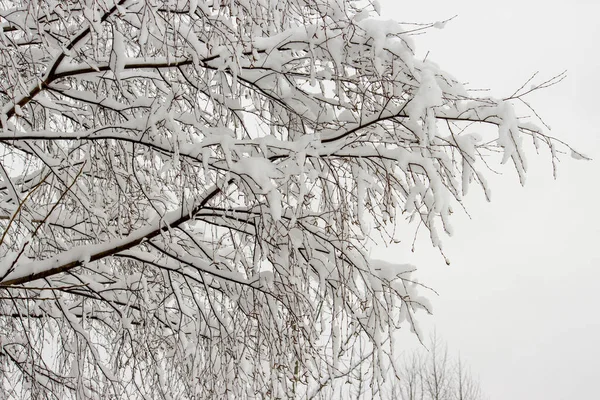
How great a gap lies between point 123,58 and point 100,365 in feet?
5.95

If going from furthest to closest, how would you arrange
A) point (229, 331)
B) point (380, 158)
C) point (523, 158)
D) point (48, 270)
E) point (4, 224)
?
point (4, 224)
point (229, 331)
point (48, 270)
point (380, 158)
point (523, 158)

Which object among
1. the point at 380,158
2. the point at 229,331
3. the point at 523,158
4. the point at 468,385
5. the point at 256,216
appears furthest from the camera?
the point at 468,385

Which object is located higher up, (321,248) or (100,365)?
(321,248)

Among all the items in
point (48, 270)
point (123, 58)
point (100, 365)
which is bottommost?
point (100, 365)

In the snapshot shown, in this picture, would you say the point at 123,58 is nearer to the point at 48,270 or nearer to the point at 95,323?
the point at 48,270

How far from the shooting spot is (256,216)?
8.82 ft

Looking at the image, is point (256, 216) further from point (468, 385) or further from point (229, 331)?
point (468, 385)

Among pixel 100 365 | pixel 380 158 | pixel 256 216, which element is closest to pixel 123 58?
pixel 256 216

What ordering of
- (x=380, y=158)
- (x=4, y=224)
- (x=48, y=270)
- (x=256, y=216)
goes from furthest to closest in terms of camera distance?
(x=4, y=224)
(x=48, y=270)
(x=256, y=216)
(x=380, y=158)

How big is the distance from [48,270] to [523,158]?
2.15 meters

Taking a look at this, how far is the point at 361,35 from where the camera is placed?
244 cm

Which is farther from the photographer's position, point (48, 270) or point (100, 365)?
point (100, 365)

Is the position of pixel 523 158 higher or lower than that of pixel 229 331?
higher

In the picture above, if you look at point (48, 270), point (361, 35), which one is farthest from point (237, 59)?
point (48, 270)
